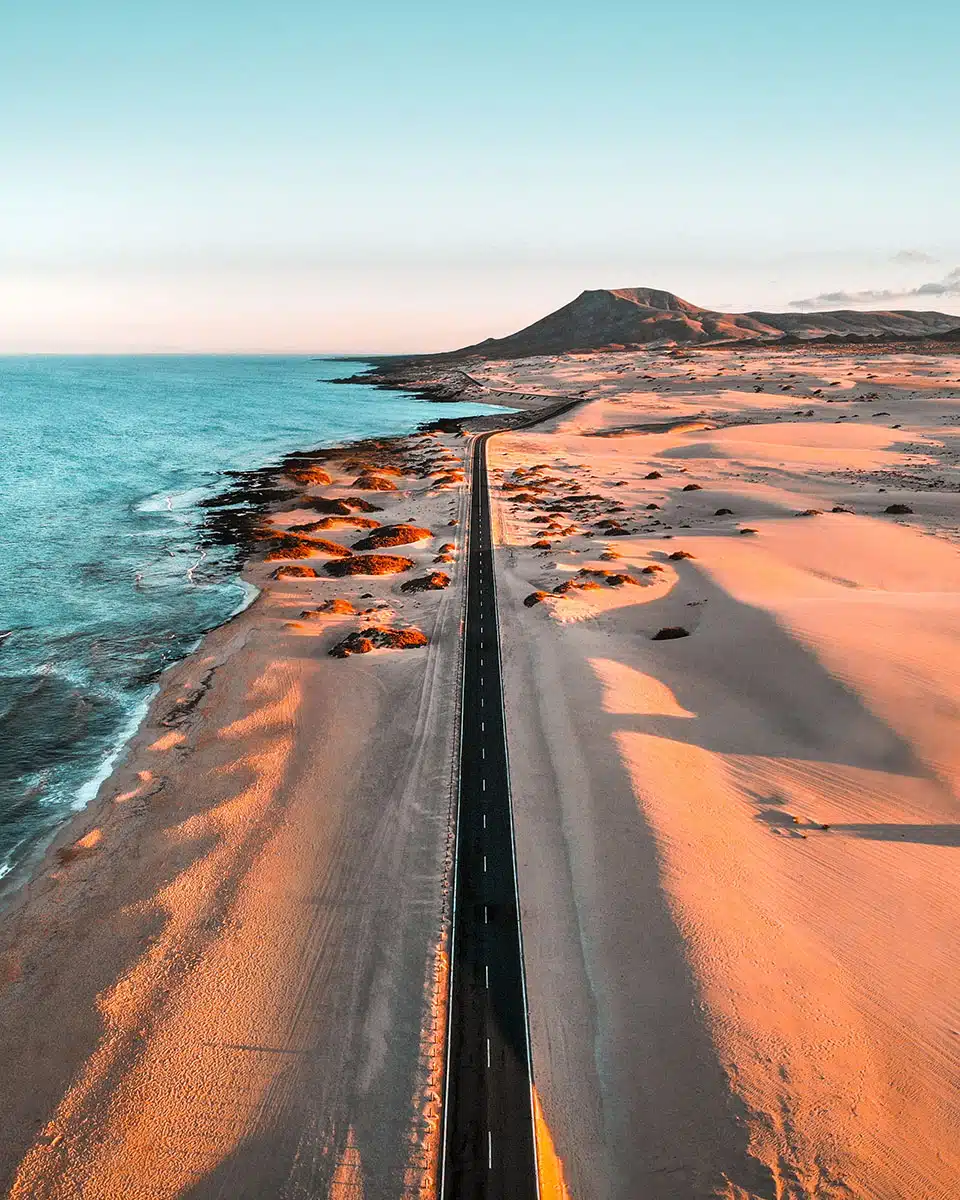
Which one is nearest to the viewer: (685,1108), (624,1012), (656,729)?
(685,1108)

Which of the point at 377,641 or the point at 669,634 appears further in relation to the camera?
the point at 377,641

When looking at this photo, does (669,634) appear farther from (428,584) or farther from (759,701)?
(428,584)

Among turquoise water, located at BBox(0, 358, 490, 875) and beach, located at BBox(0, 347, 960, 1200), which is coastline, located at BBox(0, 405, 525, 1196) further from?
turquoise water, located at BBox(0, 358, 490, 875)

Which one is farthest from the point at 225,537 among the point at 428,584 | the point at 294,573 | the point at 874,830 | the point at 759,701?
the point at 874,830

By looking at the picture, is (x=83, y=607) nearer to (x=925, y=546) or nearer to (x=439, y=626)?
(x=439, y=626)

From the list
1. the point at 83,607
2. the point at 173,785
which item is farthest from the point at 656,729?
the point at 83,607

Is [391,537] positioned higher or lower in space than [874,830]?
lower
